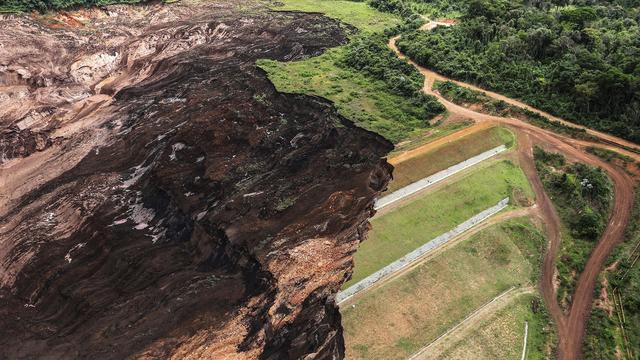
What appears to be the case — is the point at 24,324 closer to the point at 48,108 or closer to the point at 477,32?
the point at 48,108

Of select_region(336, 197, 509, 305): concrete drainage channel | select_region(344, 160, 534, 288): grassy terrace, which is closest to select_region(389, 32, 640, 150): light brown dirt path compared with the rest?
select_region(344, 160, 534, 288): grassy terrace

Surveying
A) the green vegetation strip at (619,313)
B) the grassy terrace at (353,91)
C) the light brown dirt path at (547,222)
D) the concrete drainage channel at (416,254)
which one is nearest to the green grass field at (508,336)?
the light brown dirt path at (547,222)

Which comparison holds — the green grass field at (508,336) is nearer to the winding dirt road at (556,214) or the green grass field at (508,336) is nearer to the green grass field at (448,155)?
the winding dirt road at (556,214)

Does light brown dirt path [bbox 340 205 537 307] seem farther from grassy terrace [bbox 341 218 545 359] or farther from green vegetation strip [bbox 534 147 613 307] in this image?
green vegetation strip [bbox 534 147 613 307]

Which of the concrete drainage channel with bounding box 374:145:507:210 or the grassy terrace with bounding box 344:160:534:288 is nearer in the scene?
the grassy terrace with bounding box 344:160:534:288

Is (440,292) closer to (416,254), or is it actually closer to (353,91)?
(416,254)

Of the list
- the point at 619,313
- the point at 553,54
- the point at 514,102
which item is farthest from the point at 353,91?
the point at 619,313
